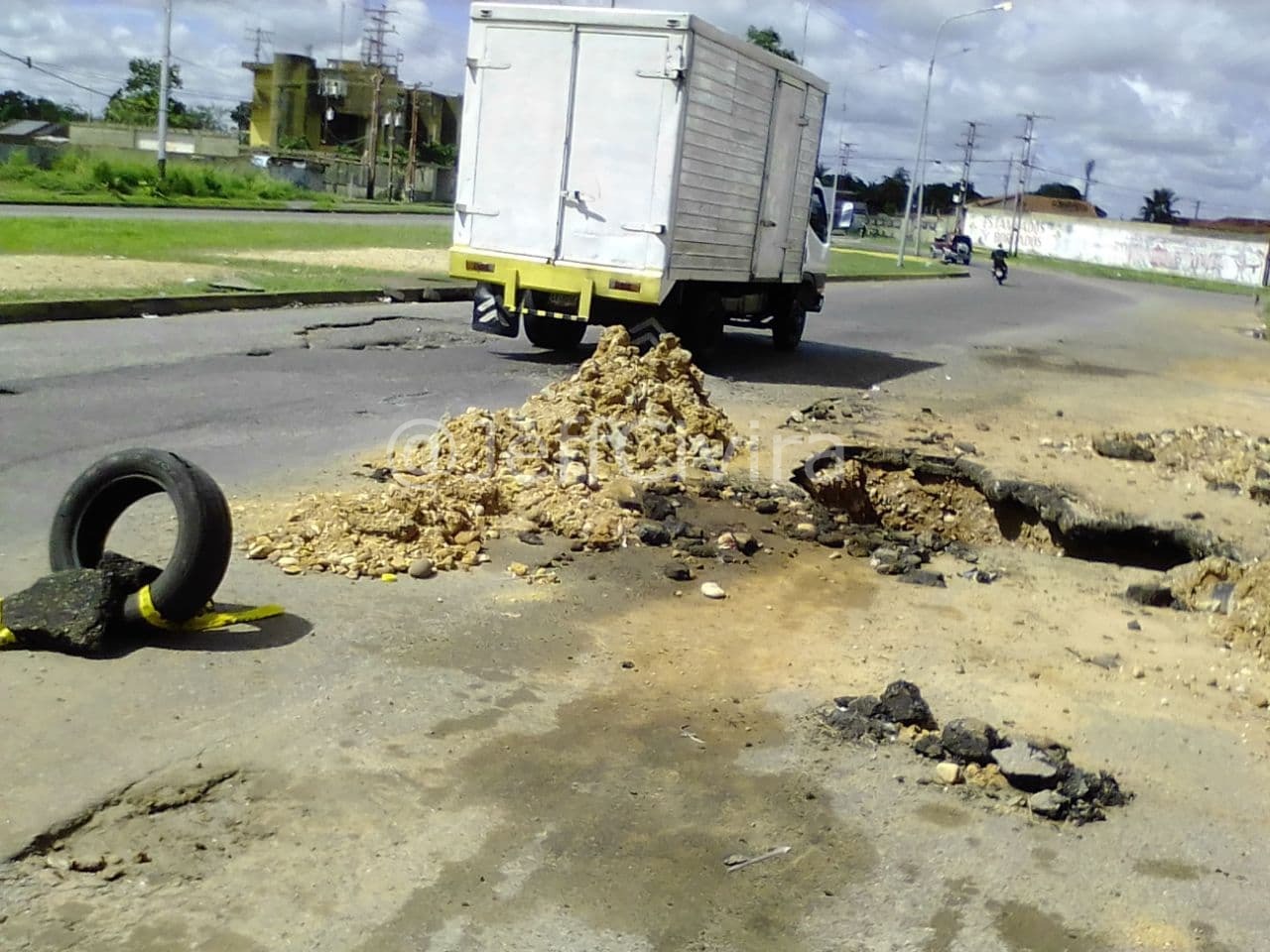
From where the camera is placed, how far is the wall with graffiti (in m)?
83.9

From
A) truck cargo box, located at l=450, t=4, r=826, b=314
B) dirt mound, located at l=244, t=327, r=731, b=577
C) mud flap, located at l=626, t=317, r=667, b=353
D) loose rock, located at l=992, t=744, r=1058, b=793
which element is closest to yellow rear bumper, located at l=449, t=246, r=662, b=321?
truck cargo box, located at l=450, t=4, r=826, b=314

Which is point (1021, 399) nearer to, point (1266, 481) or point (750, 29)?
point (1266, 481)

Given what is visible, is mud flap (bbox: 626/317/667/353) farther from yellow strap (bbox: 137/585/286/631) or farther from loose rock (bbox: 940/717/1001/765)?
loose rock (bbox: 940/717/1001/765)

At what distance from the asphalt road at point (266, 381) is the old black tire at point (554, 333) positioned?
0.29 m

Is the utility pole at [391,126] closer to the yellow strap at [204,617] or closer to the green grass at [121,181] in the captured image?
the green grass at [121,181]

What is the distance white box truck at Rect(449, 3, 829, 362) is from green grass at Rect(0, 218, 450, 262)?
8490mm

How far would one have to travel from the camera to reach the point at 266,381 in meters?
10.8

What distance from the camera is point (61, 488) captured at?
6891mm

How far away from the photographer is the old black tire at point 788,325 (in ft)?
56.3

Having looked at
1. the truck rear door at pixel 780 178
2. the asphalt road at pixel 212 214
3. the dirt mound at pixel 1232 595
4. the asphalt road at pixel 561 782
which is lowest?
the asphalt road at pixel 561 782

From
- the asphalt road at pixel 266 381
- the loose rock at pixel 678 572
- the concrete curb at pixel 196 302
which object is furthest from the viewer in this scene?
the concrete curb at pixel 196 302

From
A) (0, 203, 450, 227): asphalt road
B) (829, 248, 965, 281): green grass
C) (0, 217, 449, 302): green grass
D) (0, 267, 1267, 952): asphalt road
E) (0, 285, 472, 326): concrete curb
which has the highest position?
(829, 248, 965, 281): green grass

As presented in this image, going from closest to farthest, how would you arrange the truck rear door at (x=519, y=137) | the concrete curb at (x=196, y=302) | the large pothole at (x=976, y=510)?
the large pothole at (x=976, y=510) → the truck rear door at (x=519, y=137) → the concrete curb at (x=196, y=302)

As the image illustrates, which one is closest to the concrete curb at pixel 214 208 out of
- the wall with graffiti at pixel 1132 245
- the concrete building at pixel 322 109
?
the concrete building at pixel 322 109
